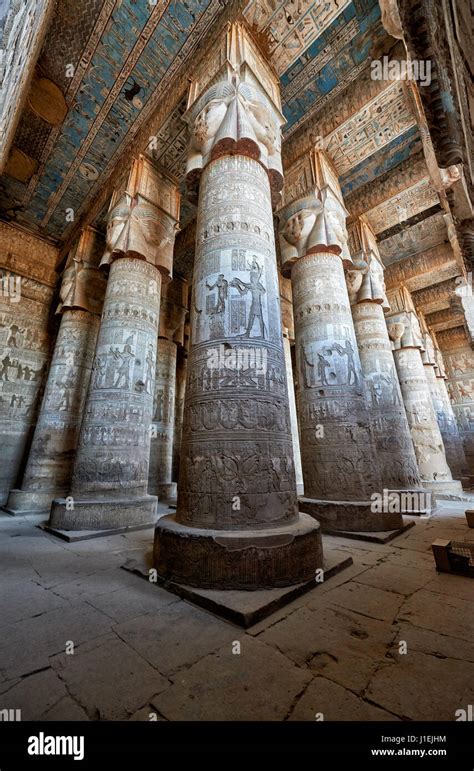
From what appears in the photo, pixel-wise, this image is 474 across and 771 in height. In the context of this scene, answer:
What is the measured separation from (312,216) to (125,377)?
4.55 metres

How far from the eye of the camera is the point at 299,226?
566 centimetres

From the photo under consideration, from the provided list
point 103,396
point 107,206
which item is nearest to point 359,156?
point 107,206

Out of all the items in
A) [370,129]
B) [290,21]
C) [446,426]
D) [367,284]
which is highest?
[290,21]

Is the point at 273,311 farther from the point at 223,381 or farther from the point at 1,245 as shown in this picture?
the point at 1,245

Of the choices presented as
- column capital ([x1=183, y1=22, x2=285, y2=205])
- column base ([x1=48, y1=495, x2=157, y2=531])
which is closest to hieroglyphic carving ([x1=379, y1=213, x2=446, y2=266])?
column capital ([x1=183, y1=22, x2=285, y2=205])

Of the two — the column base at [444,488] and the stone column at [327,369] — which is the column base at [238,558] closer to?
the stone column at [327,369]

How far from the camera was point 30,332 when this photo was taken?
7898 mm

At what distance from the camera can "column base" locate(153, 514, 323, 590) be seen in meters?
2.15

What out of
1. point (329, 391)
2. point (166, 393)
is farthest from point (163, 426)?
point (329, 391)

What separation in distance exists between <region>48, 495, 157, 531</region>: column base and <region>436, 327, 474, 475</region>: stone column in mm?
14593

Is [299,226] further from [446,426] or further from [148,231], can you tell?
[446,426]

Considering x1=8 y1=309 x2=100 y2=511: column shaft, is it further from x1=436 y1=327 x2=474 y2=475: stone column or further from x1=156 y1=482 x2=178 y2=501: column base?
x1=436 y1=327 x2=474 y2=475: stone column
